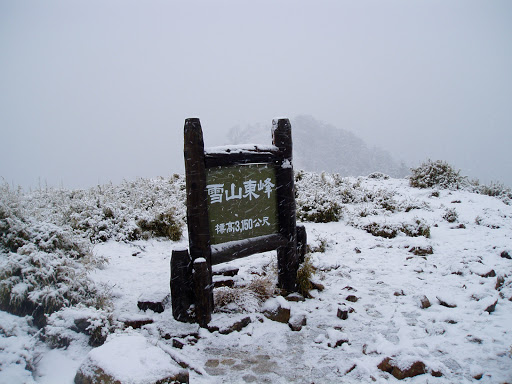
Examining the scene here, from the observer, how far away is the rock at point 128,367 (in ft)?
8.55

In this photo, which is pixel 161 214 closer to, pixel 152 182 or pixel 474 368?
pixel 152 182

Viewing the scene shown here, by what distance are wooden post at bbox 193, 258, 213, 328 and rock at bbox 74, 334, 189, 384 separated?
1107 millimetres

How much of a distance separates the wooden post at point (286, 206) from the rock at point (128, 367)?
92.7 inches

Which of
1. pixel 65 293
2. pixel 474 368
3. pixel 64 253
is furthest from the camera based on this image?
pixel 64 253

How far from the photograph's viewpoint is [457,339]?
3.74 meters

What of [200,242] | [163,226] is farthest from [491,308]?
[163,226]

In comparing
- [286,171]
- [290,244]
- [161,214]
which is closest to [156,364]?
[290,244]

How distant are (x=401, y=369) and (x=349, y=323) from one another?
1105mm

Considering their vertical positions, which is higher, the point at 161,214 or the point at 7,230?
the point at 7,230

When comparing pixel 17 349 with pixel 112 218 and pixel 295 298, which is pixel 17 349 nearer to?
pixel 295 298

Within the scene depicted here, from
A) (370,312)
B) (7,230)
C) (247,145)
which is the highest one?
(247,145)

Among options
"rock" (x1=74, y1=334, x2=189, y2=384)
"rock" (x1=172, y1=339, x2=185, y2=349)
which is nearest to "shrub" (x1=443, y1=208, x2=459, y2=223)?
"rock" (x1=172, y1=339, x2=185, y2=349)

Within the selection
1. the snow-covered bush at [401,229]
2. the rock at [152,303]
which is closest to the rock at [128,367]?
the rock at [152,303]

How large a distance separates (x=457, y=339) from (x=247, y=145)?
3.28 m
